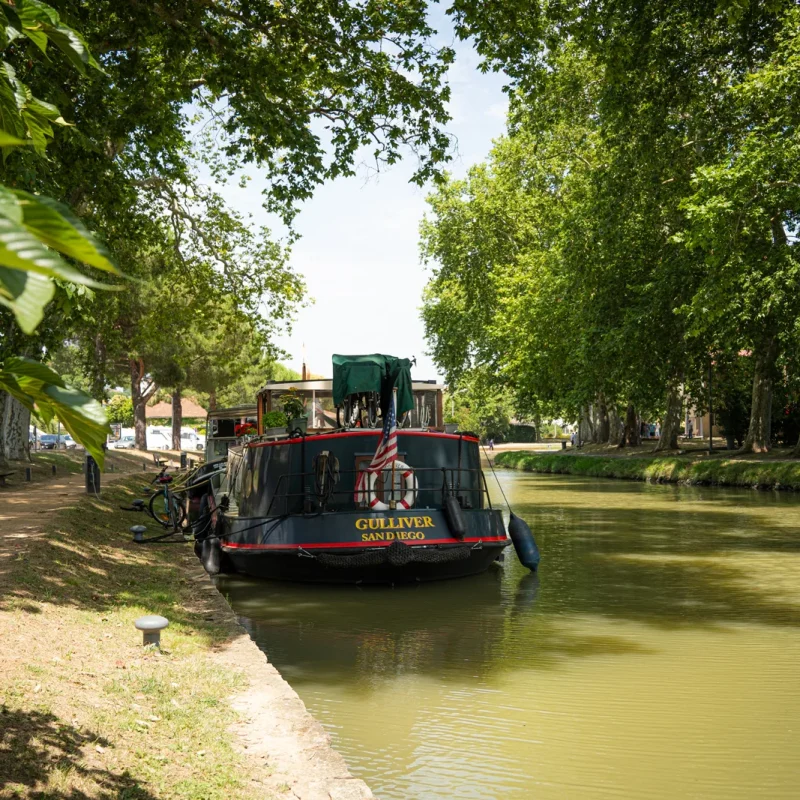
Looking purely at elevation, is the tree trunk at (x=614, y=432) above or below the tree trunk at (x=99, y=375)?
below

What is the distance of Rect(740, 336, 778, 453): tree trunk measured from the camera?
33.0m

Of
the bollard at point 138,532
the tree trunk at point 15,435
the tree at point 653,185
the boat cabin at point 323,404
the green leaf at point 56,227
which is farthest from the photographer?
the tree trunk at point 15,435

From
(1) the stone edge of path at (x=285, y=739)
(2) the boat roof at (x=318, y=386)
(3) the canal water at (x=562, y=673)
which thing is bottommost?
(3) the canal water at (x=562, y=673)

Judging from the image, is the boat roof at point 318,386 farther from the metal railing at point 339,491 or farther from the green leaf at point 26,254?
the green leaf at point 26,254

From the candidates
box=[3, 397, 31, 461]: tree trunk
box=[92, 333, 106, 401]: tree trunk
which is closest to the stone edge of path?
box=[3, 397, 31, 461]: tree trunk

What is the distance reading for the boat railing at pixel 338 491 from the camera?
44.5ft

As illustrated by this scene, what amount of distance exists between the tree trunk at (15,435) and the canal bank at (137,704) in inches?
782

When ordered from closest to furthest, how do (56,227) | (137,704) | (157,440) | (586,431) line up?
(56,227) < (137,704) < (157,440) < (586,431)

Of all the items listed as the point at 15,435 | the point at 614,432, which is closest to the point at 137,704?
the point at 15,435

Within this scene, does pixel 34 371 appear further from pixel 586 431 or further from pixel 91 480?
pixel 586 431

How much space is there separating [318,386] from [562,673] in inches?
335

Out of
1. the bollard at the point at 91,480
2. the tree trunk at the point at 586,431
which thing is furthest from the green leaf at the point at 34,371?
the tree trunk at the point at 586,431

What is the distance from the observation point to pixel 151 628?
7.10m

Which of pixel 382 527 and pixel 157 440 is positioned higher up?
pixel 157 440
